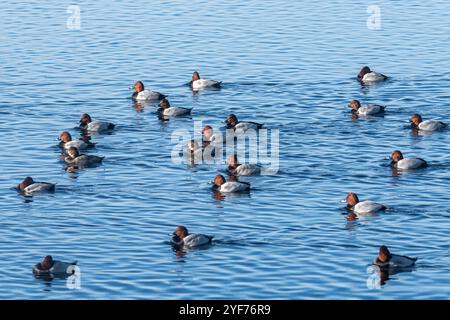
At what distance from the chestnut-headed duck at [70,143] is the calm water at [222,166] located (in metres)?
0.73

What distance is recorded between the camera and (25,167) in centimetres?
7156

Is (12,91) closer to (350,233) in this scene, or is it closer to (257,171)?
(257,171)

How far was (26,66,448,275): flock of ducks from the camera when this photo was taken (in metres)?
56.1

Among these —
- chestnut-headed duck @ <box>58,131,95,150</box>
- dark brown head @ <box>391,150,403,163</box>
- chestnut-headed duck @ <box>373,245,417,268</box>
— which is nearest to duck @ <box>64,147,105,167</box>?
chestnut-headed duck @ <box>58,131,95,150</box>

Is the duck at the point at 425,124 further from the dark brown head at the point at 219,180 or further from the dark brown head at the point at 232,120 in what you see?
the dark brown head at the point at 219,180

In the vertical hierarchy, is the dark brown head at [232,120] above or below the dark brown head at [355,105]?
below

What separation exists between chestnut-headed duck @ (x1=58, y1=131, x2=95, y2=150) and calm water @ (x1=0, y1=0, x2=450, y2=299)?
2.38ft

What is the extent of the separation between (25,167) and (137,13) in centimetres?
4289

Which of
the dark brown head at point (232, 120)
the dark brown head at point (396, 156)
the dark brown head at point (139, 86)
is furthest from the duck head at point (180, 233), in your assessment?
the dark brown head at point (139, 86)

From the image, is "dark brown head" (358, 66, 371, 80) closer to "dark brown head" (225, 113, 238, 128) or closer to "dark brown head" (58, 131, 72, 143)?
"dark brown head" (225, 113, 238, 128)

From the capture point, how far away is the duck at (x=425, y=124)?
7644 centimetres

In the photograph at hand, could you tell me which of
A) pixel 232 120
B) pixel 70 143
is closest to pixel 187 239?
pixel 70 143
